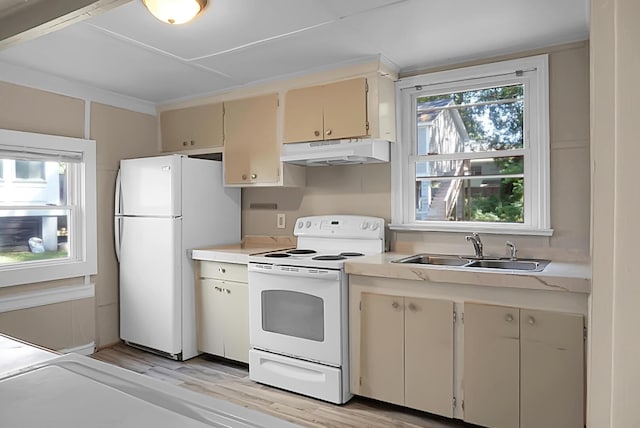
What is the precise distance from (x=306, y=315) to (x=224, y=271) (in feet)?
2.87

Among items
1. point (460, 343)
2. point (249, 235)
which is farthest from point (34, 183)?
point (460, 343)

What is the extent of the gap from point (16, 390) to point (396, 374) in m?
2.02

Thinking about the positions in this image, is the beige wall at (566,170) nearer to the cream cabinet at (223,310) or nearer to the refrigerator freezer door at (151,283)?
the cream cabinet at (223,310)

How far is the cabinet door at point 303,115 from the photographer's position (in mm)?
3217

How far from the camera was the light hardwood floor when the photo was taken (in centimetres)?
253

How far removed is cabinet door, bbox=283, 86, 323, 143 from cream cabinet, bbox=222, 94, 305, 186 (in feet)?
0.46

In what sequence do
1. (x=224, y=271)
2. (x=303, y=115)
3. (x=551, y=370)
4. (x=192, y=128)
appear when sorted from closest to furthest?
(x=551, y=370), (x=303, y=115), (x=224, y=271), (x=192, y=128)

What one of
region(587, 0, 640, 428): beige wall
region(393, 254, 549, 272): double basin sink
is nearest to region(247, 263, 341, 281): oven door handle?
region(393, 254, 549, 272): double basin sink

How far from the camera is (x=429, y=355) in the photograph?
249 centimetres

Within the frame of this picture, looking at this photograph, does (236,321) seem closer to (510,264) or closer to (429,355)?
(429,355)

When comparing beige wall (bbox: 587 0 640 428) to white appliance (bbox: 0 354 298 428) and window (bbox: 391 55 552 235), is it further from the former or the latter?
window (bbox: 391 55 552 235)

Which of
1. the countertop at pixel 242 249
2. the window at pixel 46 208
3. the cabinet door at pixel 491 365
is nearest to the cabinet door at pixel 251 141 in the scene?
the countertop at pixel 242 249

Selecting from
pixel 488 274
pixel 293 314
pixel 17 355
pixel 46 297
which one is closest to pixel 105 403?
pixel 17 355

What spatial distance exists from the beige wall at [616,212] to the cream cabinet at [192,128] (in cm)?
314
